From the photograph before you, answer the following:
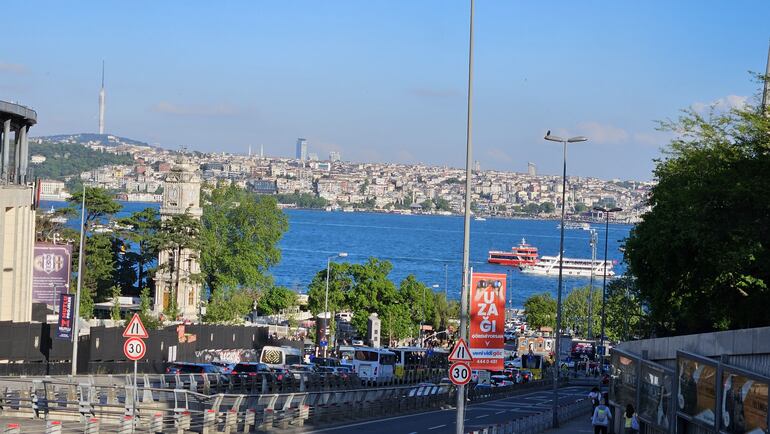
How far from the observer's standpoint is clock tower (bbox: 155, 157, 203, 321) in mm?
84375

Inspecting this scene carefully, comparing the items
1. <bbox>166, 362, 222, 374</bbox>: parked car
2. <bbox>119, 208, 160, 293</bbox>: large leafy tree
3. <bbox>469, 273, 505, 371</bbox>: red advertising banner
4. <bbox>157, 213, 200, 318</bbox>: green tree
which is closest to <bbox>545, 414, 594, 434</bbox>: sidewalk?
<bbox>166, 362, 222, 374</bbox>: parked car

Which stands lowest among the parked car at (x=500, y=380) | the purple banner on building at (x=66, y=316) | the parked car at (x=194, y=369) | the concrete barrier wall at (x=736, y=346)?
the parked car at (x=500, y=380)

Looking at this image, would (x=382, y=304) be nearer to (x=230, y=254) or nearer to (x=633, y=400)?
(x=230, y=254)

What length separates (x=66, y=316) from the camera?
146ft

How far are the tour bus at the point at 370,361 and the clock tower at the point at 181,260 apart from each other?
63.3ft

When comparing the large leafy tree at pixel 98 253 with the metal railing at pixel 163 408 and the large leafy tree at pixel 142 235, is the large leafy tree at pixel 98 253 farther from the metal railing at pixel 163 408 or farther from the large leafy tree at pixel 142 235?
the metal railing at pixel 163 408

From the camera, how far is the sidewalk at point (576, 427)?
38931mm

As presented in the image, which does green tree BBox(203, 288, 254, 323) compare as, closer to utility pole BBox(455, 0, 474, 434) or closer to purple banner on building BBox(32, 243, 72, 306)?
purple banner on building BBox(32, 243, 72, 306)

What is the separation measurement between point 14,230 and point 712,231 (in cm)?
3008

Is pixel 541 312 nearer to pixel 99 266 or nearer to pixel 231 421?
pixel 99 266

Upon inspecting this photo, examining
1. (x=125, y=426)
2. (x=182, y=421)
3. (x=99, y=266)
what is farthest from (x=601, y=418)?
(x=99, y=266)

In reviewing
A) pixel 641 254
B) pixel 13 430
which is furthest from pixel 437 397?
pixel 13 430

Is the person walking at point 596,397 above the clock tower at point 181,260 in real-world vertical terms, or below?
below

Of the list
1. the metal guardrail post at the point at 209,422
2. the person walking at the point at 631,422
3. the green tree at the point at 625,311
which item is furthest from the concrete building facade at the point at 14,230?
the green tree at the point at 625,311
